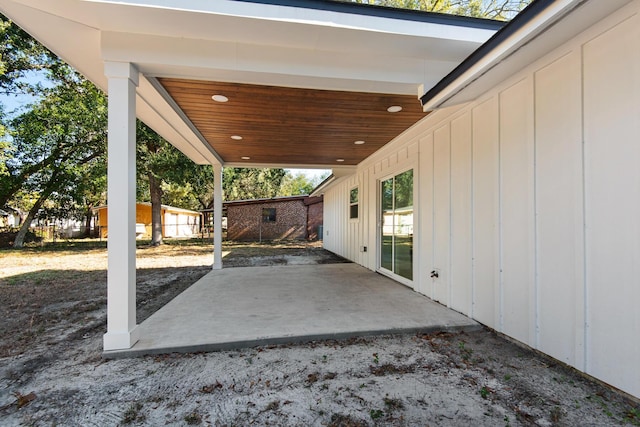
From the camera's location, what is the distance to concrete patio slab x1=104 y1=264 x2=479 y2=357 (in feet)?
9.96

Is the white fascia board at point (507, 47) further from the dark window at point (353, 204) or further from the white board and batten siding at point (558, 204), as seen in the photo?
the dark window at point (353, 204)

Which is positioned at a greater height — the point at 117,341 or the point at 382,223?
the point at 382,223

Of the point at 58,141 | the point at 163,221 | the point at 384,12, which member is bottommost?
the point at 163,221

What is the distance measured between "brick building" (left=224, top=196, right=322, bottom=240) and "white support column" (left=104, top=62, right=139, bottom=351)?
15.5 meters

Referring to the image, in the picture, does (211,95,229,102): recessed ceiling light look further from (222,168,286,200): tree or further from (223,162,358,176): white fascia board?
(222,168,286,200): tree

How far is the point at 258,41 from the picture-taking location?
2.87 meters

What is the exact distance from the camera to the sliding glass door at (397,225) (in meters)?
5.39

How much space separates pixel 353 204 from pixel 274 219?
1035cm

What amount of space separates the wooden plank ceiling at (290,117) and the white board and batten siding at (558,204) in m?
1.04

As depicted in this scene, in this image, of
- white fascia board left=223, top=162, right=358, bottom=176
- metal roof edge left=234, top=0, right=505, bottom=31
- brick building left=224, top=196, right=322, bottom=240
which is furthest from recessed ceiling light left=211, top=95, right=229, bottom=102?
brick building left=224, top=196, right=322, bottom=240

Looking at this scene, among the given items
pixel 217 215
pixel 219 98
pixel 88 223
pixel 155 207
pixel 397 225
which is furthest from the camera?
pixel 88 223

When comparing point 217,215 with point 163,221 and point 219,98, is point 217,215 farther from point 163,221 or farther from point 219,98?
point 163,221

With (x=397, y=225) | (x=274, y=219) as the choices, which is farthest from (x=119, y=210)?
(x=274, y=219)

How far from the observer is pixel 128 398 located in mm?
2107
